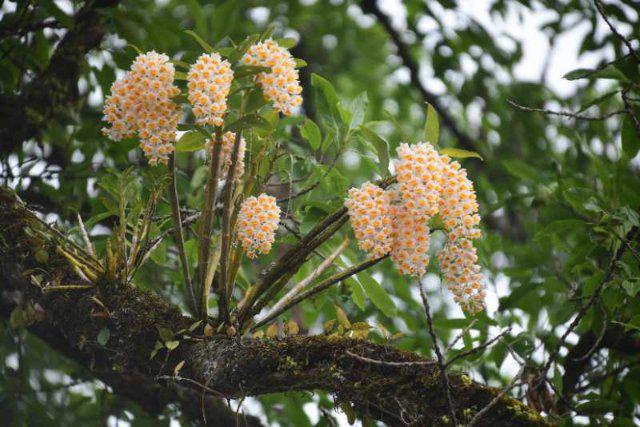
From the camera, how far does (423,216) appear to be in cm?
207

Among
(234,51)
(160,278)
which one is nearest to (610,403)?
(234,51)

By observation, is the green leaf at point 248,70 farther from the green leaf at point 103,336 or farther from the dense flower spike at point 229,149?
the green leaf at point 103,336

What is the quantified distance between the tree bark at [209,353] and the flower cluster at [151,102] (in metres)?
0.62

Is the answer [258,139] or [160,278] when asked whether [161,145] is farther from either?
[160,278]

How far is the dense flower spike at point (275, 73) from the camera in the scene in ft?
6.88

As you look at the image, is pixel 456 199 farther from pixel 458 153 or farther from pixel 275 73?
pixel 275 73

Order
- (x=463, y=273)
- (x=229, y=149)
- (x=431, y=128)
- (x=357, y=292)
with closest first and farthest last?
(x=463, y=273), (x=431, y=128), (x=229, y=149), (x=357, y=292)

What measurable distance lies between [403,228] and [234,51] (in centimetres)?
74

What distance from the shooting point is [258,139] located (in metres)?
2.47

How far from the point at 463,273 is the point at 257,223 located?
654 mm

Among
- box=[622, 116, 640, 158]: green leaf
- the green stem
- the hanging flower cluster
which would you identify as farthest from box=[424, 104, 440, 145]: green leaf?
box=[622, 116, 640, 158]: green leaf

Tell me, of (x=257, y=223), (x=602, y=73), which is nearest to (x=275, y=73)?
(x=257, y=223)

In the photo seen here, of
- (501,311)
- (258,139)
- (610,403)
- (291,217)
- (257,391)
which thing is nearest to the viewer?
(257,391)

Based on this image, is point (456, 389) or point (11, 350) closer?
point (456, 389)
